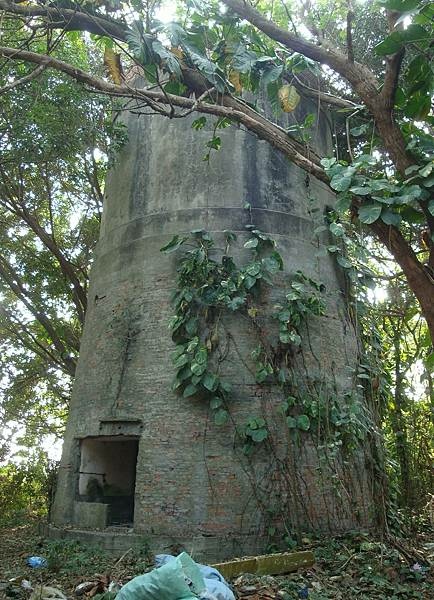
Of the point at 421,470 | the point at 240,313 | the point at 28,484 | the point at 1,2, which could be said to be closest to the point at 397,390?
the point at 421,470

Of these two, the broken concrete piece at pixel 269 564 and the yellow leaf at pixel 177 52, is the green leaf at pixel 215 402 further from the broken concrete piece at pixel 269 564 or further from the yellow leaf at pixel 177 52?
the yellow leaf at pixel 177 52

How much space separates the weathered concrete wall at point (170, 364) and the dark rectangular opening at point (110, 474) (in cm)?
19

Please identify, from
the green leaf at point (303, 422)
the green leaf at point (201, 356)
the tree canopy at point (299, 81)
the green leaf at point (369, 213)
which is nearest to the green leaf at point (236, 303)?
the green leaf at point (201, 356)

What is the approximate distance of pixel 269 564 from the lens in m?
6.07

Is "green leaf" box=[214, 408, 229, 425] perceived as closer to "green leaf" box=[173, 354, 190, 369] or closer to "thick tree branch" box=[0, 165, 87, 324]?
"green leaf" box=[173, 354, 190, 369]

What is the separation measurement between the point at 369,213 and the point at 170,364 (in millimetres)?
4052

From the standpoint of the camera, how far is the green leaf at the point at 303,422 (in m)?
7.31

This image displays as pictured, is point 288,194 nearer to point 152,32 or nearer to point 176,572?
point 152,32

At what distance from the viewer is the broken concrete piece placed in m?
5.90

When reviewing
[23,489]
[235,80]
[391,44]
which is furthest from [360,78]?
[23,489]

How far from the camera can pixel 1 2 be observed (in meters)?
5.42

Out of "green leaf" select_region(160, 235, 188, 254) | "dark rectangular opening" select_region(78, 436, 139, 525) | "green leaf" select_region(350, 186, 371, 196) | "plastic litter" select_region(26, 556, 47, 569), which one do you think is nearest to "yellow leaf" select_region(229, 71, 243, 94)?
"green leaf" select_region(350, 186, 371, 196)

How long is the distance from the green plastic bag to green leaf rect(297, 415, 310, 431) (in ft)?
11.0

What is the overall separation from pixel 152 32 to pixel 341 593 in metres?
5.36
